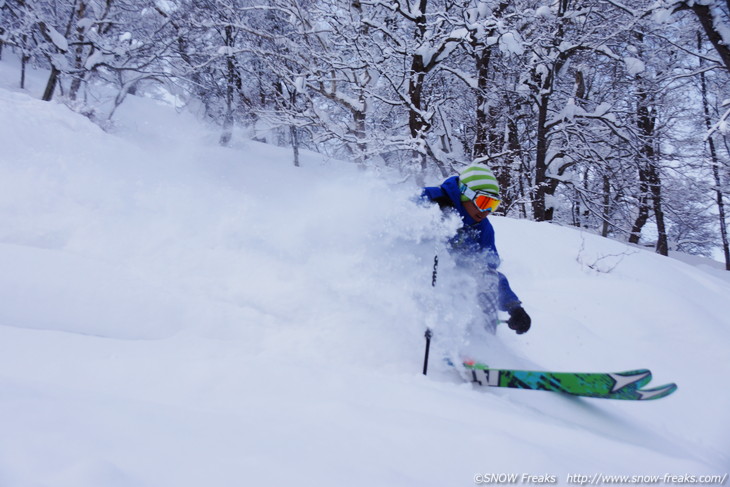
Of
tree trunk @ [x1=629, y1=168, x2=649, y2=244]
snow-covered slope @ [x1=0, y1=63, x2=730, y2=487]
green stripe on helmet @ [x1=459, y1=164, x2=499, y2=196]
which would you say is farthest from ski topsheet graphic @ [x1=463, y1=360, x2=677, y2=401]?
tree trunk @ [x1=629, y1=168, x2=649, y2=244]

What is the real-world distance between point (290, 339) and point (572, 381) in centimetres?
197

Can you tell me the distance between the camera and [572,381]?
9.11 ft

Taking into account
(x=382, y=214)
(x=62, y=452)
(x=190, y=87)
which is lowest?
(x=62, y=452)

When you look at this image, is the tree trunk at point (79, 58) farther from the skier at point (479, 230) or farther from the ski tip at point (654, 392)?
the ski tip at point (654, 392)

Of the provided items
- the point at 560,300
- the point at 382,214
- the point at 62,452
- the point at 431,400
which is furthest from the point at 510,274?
the point at 62,452

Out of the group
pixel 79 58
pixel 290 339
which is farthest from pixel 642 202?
pixel 79 58

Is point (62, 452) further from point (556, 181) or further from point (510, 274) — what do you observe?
point (556, 181)

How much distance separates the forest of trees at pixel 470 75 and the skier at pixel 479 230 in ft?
16.2

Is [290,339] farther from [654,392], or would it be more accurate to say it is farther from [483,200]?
[654,392]

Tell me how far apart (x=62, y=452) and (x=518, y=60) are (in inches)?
474

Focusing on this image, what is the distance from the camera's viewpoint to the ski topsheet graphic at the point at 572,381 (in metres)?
2.69

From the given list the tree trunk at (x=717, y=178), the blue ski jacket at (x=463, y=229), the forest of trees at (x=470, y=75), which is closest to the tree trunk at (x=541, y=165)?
the forest of trees at (x=470, y=75)

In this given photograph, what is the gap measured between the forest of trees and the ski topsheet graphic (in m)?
6.35

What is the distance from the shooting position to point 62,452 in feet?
3.53
